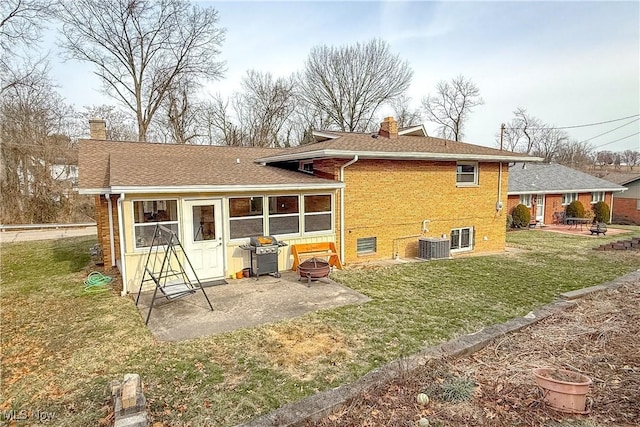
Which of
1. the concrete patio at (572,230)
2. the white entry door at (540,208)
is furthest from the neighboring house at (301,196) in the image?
the white entry door at (540,208)

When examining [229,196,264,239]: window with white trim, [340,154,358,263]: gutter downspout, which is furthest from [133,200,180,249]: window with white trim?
[340,154,358,263]: gutter downspout

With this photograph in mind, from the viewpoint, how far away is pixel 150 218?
8109 mm

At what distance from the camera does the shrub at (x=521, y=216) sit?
2084 cm

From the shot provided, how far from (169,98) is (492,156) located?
A: 22.1m

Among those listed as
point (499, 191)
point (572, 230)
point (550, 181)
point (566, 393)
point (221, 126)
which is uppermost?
point (221, 126)

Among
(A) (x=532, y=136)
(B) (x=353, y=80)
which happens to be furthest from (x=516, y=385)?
(A) (x=532, y=136)

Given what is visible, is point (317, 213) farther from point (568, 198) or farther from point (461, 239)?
point (568, 198)

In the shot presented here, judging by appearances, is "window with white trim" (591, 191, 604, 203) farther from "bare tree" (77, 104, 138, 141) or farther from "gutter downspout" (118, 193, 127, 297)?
"bare tree" (77, 104, 138, 141)

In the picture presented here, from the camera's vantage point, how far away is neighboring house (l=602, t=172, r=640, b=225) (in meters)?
26.2

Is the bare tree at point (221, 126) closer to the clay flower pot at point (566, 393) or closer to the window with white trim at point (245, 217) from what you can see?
the window with white trim at point (245, 217)

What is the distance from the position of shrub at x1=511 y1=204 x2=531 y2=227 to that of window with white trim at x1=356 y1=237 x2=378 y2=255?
13.5 metres

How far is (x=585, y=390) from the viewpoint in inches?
145

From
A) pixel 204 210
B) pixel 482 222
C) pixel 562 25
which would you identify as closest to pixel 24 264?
pixel 204 210

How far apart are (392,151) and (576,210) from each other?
19.2m
